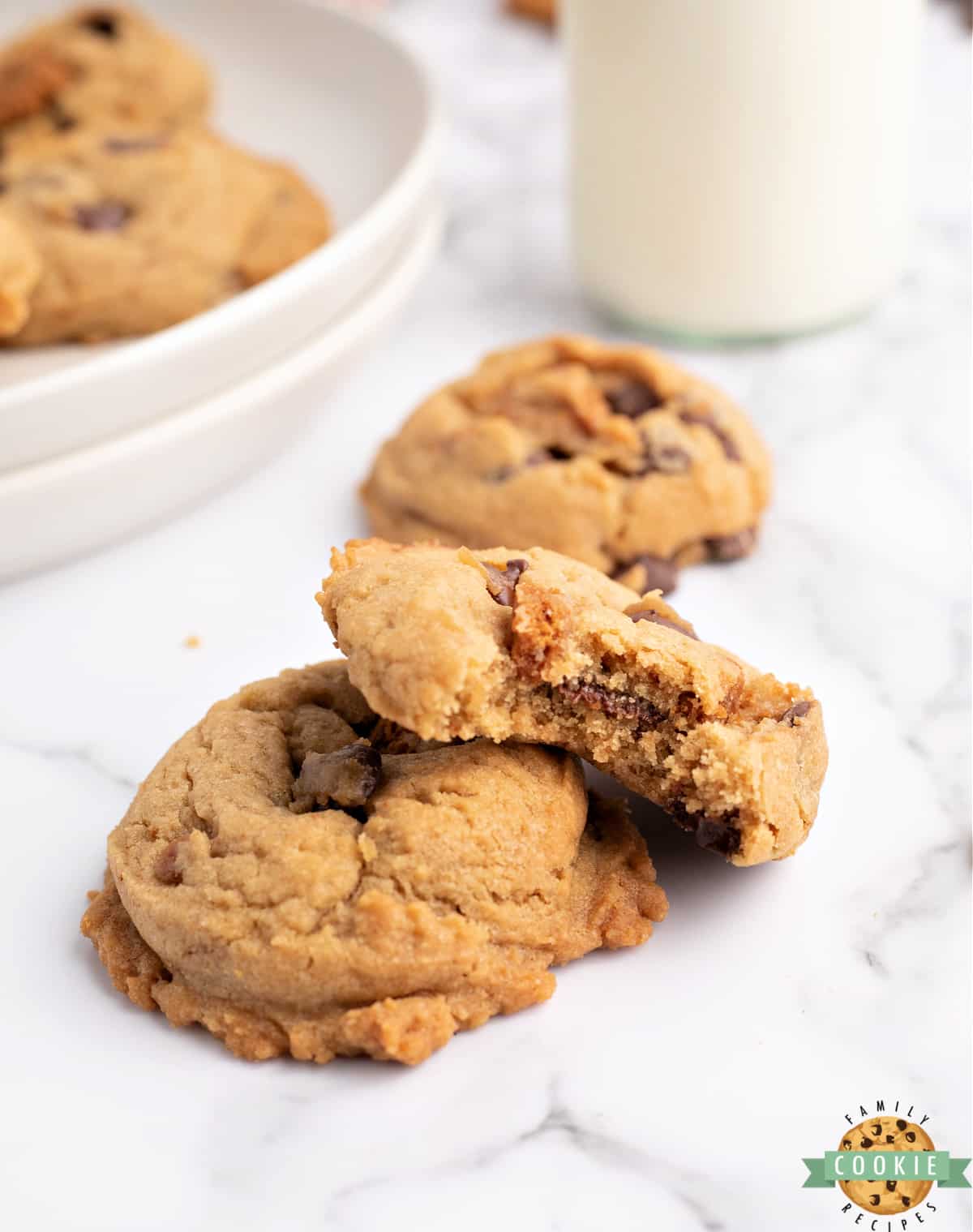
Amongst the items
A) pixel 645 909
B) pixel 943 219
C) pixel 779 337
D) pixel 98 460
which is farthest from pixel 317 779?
pixel 943 219

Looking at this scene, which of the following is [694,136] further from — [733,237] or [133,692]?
[133,692]

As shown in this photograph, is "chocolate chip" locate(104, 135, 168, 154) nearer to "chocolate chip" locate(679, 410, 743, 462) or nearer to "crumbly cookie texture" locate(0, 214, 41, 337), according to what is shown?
"crumbly cookie texture" locate(0, 214, 41, 337)

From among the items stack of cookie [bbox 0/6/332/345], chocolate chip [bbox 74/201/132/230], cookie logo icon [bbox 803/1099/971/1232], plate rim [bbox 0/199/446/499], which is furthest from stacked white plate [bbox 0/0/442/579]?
cookie logo icon [bbox 803/1099/971/1232]

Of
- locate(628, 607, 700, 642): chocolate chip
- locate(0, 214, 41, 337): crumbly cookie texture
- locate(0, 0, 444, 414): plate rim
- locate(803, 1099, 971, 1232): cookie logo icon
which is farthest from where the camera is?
locate(0, 214, 41, 337): crumbly cookie texture

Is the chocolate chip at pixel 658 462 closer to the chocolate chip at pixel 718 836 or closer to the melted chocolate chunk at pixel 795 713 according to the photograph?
the melted chocolate chunk at pixel 795 713

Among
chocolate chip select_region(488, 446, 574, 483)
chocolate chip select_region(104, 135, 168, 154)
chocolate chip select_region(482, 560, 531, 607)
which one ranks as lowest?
chocolate chip select_region(488, 446, 574, 483)

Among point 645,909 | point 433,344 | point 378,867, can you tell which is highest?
point 378,867

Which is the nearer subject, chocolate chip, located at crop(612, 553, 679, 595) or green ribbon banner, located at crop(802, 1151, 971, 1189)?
green ribbon banner, located at crop(802, 1151, 971, 1189)
